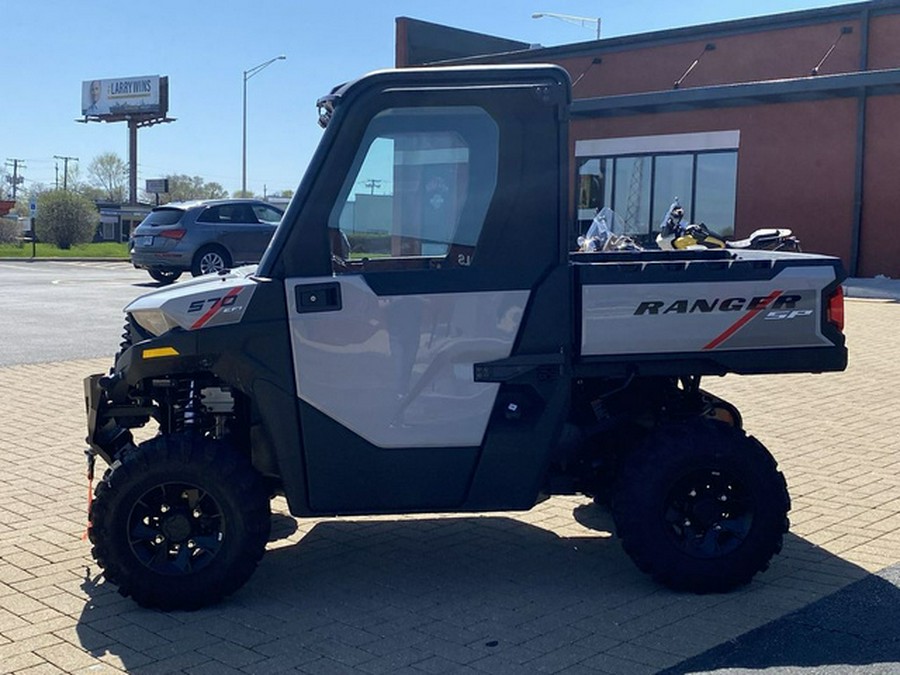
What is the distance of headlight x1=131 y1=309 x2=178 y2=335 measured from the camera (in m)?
4.79

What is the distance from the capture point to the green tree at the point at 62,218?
48156mm

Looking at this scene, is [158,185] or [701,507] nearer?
[701,507]

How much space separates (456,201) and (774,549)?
2077 mm

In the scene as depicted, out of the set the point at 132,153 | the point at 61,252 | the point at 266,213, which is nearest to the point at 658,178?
the point at 266,213

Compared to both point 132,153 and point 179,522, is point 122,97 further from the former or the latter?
point 179,522

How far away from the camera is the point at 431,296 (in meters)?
4.74

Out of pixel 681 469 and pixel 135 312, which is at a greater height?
pixel 135 312

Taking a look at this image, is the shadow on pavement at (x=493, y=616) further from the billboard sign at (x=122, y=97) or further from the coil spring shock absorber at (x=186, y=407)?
the billboard sign at (x=122, y=97)

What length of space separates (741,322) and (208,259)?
17121 mm

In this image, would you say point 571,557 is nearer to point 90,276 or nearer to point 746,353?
point 746,353

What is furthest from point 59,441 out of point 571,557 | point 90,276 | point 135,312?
point 90,276

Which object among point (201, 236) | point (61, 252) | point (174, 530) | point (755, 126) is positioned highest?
point (755, 126)

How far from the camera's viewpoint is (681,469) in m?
4.85

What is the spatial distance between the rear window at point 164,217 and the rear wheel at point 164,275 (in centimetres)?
109
